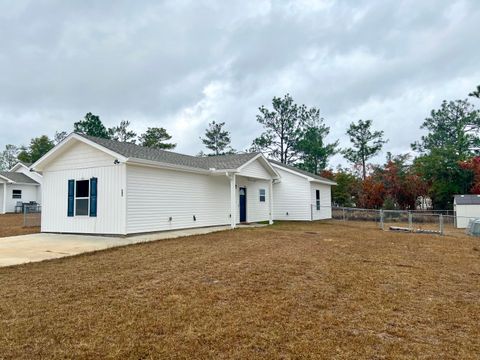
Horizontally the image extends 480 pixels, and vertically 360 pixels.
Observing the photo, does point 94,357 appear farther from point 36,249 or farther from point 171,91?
point 171,91

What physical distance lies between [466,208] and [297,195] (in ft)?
30.5

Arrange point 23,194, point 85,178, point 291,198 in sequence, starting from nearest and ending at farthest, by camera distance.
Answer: point 85,178, point 291,198, point 23,194

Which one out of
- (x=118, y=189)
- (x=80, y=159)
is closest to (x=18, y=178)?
(x=80, y=159)

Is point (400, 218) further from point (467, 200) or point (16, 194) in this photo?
point (16, 194)

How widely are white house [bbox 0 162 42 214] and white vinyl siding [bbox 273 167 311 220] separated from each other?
20462 mm

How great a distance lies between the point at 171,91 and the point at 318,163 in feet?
64.3

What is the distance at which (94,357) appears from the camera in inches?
115

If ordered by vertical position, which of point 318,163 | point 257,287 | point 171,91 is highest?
point 171,91

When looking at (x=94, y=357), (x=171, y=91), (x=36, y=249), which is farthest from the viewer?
(x=171, y=91)

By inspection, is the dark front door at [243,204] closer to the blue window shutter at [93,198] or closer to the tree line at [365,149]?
the blue window shutter at [93,198]

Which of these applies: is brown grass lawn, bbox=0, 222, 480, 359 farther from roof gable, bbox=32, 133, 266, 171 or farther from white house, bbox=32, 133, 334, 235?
roof gable, bbox=32, 133, 266, 171

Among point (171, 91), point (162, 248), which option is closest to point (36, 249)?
point (162, 248)

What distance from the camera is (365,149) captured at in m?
35.6

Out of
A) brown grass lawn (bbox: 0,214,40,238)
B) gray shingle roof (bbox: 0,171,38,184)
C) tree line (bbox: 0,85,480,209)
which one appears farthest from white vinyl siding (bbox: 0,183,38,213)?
brown grass lawn (bbox: 0,214,40,238)
